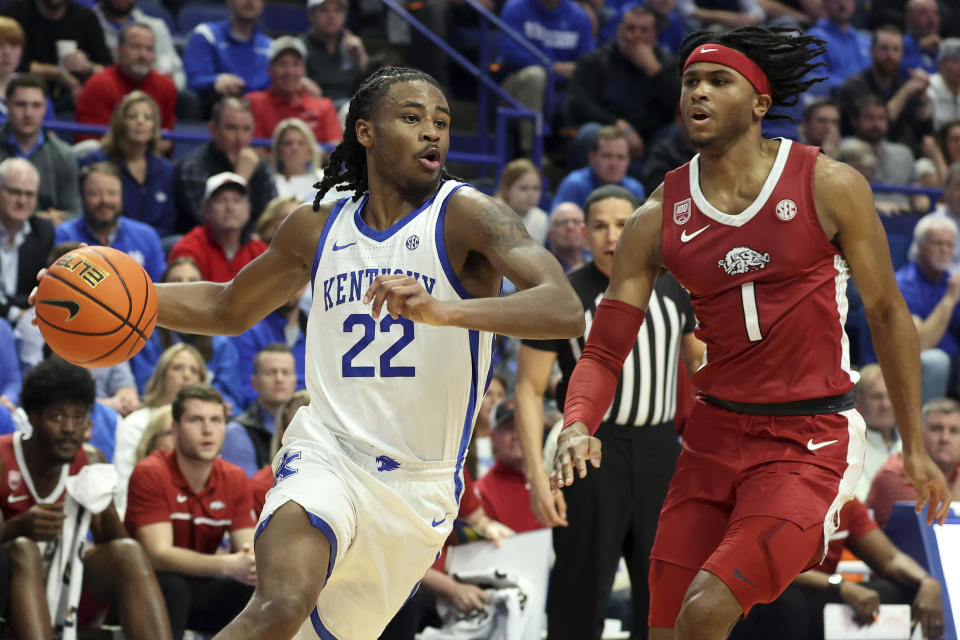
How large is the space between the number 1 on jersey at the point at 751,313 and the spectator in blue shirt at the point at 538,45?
7.74 meters

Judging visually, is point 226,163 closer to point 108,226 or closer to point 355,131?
point 108,226

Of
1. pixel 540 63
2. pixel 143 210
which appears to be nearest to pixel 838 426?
pixel 143 210

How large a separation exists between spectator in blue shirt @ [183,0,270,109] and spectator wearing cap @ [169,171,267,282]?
6.37 ft

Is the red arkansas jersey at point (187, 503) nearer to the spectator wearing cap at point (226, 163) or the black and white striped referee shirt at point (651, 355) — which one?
the black and white striped referee shirt at point (651, 355)

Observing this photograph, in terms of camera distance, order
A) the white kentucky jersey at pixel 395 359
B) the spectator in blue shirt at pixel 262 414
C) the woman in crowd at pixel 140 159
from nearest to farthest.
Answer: the white kentucky jersey at pixel 395 359, the spectator in blue shirt at pixel 262 414, the woman in crowd at pixel 140 159

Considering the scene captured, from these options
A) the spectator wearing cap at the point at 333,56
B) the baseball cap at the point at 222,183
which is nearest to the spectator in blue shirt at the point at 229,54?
the spectator wearing cap at the point at 333,56

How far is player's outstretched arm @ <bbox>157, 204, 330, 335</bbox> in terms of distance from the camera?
4590 mm

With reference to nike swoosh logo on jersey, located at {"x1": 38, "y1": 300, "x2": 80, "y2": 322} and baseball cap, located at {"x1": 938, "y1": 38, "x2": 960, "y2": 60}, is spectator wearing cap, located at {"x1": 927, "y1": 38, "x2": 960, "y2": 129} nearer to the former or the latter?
baseball cap, located at {"x1": 938, "y1": 38, "x2": 960, "y2": 60}

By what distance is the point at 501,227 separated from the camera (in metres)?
4.13

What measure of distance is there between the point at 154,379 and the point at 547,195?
484 cm

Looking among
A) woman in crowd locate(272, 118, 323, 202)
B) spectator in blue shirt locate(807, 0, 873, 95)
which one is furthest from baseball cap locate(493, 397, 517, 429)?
spectator in blue shirt locate(807, 0, 873, 95)

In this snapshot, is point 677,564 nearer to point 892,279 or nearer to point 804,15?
point 892,279

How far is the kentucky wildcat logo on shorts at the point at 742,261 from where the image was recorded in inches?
164

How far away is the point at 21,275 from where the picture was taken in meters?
8.24
